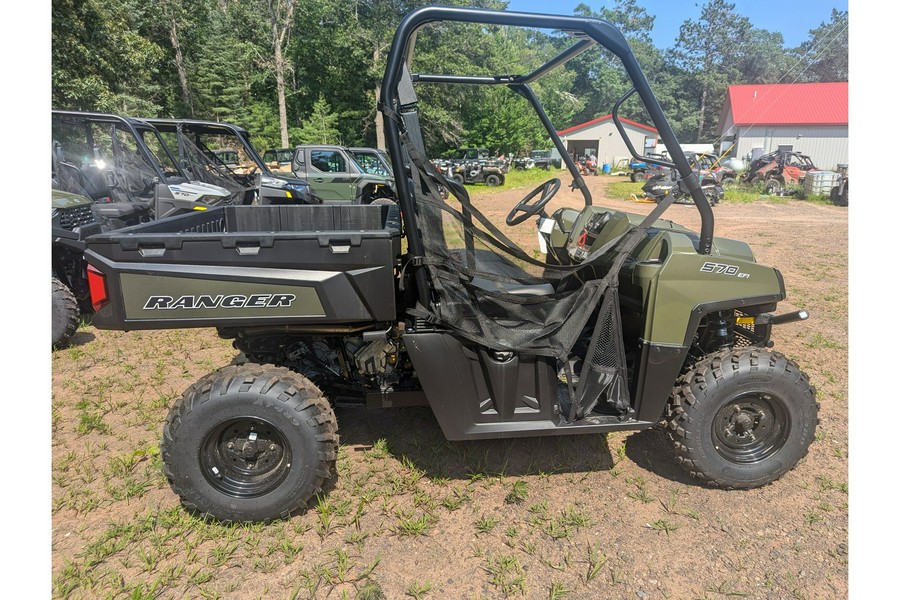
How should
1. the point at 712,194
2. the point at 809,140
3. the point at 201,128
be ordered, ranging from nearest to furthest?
the point at 201,128, the point at 712,194, the point at 809,140

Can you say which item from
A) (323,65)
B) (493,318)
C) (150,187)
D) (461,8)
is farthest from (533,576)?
(323,65)

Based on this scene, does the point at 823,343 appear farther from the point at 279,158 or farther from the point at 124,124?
the point at 279,158

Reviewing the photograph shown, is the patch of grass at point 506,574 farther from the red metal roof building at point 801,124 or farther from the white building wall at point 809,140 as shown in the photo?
the white building wall at point 809,140

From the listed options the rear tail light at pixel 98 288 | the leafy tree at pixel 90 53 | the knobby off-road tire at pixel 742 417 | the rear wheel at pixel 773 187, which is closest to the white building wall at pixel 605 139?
the knobby off-road tire at pixel 742 417

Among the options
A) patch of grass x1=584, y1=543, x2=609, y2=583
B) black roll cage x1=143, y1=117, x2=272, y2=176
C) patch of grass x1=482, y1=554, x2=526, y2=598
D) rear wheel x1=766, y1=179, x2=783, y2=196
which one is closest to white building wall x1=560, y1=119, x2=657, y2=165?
patch of grass x1=584, y1=543, x2=609, y2=583

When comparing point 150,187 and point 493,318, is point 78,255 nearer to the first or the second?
point 150,187

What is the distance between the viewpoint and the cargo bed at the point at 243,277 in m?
2.42

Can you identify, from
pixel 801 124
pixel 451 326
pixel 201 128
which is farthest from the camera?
pixel 801 124

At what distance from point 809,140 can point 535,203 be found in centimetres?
3686

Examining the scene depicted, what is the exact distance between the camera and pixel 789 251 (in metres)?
9.77

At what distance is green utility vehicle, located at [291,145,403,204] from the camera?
40.1 ft

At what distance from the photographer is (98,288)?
8.00 feet

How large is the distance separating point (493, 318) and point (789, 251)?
9.23m

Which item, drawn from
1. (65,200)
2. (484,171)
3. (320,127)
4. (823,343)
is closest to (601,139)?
(484,171)
